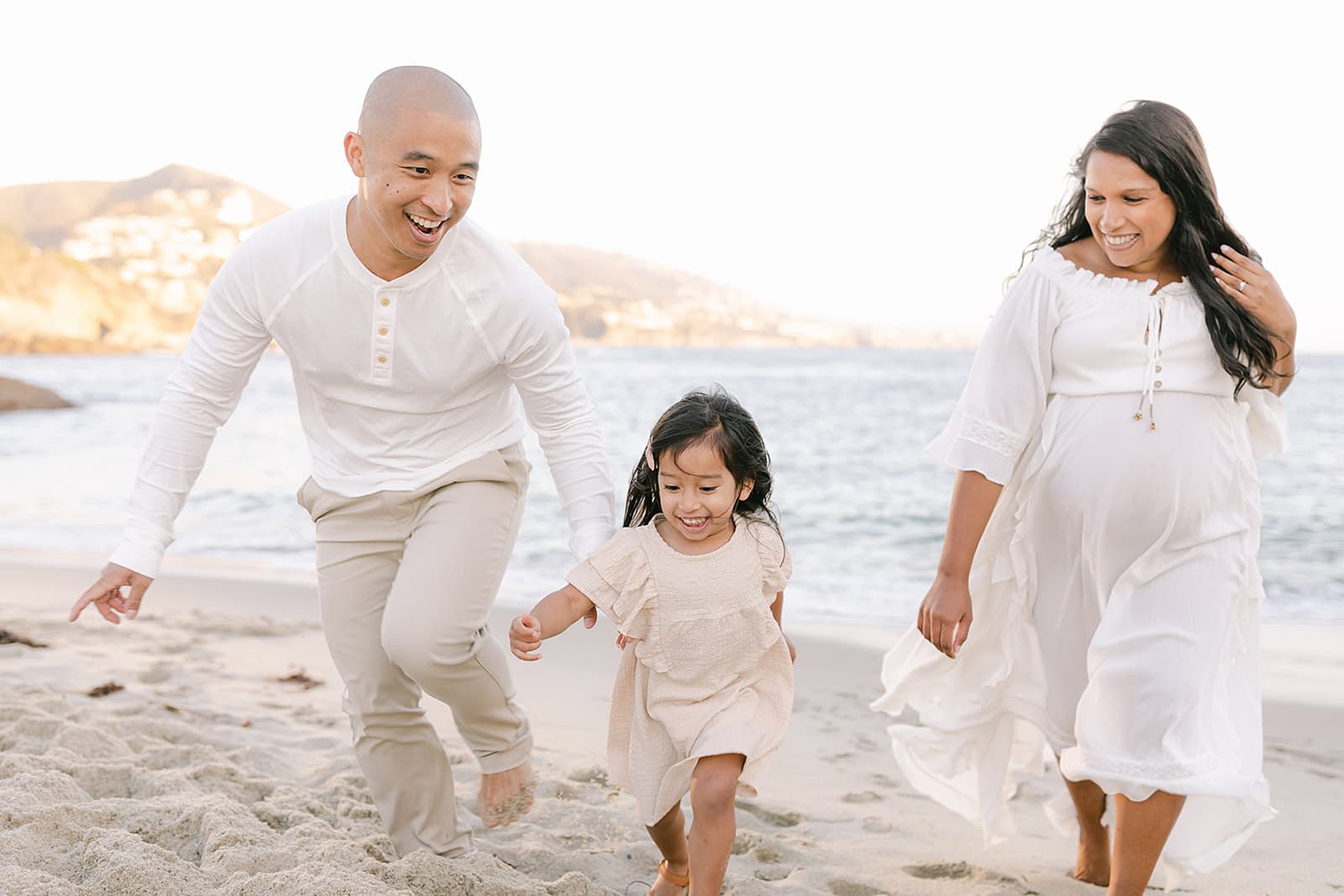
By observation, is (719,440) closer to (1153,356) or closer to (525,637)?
(525,637)

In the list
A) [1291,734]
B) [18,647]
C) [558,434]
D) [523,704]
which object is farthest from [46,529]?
[1291,734]

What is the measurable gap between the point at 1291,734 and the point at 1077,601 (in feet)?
8.16

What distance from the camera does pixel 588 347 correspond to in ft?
190

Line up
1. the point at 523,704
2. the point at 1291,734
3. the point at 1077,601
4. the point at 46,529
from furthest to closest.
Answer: the point at 46,529
the point at 523,704
the point at 1291,734
the point at 1077,601

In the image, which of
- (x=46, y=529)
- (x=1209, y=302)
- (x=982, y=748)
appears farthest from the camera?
(x=46, y=529)

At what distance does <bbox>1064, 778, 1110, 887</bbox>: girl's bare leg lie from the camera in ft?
11.5

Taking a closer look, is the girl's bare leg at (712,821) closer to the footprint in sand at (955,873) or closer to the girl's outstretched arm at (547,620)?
the girl's outstretched arm at (547,620)

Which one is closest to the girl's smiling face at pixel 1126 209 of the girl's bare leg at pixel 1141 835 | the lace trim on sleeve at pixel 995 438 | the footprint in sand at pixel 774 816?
the lace trim on sleeve at pixel 995 438

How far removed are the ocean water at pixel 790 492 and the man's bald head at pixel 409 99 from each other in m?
1.33

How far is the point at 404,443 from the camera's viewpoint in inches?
129

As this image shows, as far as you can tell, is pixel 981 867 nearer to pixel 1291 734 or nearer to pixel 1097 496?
pixel 1097 496

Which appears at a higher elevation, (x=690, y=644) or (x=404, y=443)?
(x=404, y=443)

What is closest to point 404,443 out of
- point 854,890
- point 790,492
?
point 854,890

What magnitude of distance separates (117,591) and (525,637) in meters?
1.20
